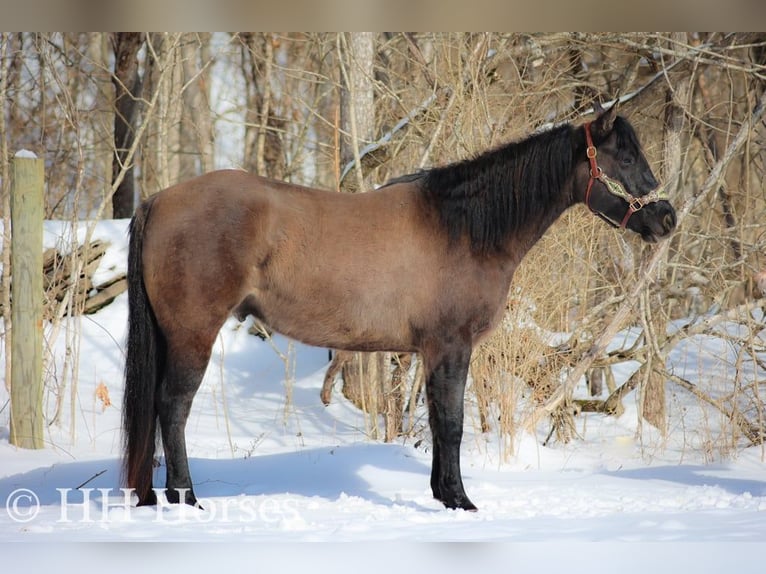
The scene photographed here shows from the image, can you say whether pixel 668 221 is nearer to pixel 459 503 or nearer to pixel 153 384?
pixel 459 503

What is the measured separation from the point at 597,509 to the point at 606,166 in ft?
6.51

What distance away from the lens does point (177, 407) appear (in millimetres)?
4828

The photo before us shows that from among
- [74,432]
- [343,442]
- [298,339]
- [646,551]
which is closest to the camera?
[646,551]

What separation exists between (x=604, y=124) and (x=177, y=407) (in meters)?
2.91

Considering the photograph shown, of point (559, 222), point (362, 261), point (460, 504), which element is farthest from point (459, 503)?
point (559, 222)

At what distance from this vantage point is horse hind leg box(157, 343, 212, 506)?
15.8ft

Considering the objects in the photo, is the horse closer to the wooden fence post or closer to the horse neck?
the horse neck

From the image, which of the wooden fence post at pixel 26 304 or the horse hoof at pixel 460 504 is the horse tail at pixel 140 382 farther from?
the wooden fence post at pixel 26 304

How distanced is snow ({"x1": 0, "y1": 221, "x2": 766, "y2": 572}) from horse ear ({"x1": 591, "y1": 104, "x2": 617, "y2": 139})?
7.10 feet

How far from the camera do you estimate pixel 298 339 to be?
511 centimetres

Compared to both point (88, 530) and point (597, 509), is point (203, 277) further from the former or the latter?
point (597, 509)

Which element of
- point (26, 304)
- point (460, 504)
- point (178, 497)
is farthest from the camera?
point (26, 304)

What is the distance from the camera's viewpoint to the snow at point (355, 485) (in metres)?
4.23

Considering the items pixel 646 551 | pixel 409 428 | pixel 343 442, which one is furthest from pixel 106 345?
pixel 646 551
